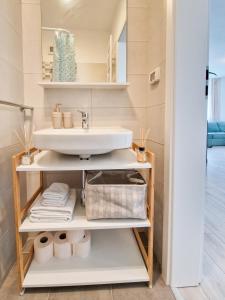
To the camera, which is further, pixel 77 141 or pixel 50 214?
pixel 50 214

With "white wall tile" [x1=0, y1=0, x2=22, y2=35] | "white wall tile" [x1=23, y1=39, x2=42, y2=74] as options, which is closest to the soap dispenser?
"white wall tile" [x1=23, y1=39, x2=42, y2=74]

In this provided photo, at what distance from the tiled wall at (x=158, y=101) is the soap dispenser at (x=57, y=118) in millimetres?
627

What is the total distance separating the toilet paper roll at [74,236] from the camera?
1.53 m

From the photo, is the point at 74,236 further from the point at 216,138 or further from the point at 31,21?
the point at 216,138

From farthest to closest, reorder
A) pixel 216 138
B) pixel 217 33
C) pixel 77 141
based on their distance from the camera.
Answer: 1. pixel 216 138
2. pixel 217 33
3. pixel 77 141

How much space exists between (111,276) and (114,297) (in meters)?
0.10

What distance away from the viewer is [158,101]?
154 cm

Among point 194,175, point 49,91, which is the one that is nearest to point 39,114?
point 49,91

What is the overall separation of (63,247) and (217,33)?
4254mm

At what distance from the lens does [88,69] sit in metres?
1.77

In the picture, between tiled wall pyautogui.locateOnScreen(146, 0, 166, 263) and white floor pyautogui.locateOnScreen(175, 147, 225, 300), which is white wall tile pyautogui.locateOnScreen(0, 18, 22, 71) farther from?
white floor pyautogui.locateOnScreen(175, 147, 225, 300)

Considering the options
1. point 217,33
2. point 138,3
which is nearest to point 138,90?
point 138,3

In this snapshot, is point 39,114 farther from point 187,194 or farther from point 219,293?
point 219,293

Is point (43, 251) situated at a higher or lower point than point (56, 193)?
lower
